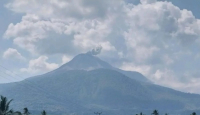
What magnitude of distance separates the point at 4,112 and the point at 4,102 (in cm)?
276

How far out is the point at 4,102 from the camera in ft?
296

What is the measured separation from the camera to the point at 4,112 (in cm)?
9038
